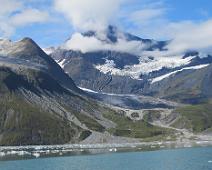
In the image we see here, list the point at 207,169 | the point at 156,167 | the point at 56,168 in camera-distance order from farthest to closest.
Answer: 1. the point at 56,168
2. the point at 156,167
3. the point at 207,169

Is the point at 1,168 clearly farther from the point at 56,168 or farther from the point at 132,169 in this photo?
the point at 132,169

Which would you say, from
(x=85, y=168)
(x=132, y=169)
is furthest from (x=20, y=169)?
(x=132, y=169)

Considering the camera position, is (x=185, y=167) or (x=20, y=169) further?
(x=20, y=169)

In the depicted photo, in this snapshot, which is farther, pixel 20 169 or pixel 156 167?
pixel 20 169

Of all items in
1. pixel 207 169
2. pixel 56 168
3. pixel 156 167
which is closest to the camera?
pixel 207 169

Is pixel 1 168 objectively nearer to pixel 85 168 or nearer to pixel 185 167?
pixel 85 168

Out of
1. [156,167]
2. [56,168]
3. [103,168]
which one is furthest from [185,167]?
[56,168]

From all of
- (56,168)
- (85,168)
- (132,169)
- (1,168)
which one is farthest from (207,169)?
(1,168)
